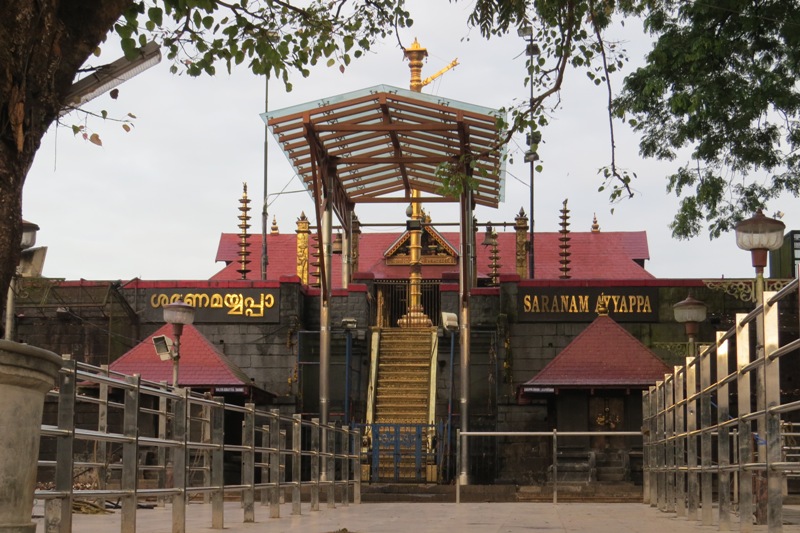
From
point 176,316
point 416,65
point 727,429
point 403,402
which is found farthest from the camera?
point 416,65

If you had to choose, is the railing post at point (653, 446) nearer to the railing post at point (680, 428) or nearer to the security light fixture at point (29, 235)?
the railing post at point (680, 428)

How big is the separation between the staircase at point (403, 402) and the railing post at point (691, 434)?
13018 mm

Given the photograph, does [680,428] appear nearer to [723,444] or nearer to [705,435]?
[705,435]

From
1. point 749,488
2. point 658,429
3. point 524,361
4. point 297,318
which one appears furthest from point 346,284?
point 749,488

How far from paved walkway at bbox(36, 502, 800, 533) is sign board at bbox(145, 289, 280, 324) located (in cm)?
1376

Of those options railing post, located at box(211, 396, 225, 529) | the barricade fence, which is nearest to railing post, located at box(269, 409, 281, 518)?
the barricade fence

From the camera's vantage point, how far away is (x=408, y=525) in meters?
12.2

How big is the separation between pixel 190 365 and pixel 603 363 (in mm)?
9046

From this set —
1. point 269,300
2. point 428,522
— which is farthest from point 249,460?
point 269,300

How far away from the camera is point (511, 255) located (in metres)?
41.8

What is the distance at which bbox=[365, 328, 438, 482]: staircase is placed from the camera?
25859 millimetres

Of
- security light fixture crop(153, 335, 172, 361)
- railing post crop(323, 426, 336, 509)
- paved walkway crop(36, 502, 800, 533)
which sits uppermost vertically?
security light fixture crop(153, 335, 172, 361)

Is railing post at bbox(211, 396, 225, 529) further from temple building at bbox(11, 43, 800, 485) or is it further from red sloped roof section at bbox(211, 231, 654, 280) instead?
red sloped roof section at bbox(211, 231, 654, 280)

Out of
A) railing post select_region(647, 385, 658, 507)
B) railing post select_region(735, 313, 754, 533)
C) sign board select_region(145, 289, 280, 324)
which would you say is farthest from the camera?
sign board select_region(145, 289, 280, 324)
